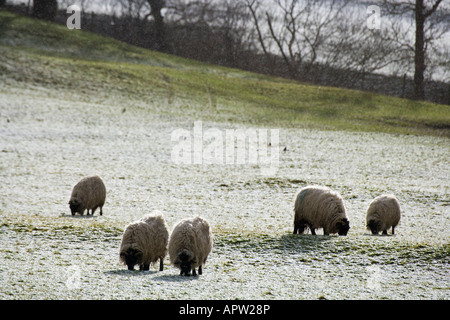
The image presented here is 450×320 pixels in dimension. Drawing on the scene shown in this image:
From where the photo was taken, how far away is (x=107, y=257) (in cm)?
1031

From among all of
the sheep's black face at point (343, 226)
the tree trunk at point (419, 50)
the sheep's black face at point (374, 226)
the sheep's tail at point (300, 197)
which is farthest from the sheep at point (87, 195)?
the tree trunk at point (419, 50)

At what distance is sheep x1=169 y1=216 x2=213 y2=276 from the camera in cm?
870

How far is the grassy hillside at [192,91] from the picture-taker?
3962 centimetres

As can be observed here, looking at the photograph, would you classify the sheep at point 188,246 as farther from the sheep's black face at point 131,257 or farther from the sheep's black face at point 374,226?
the sheep's black face at point 374,226

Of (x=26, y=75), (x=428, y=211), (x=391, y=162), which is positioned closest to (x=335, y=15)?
(x=26, y=75)

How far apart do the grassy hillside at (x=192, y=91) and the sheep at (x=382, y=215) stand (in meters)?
24.7

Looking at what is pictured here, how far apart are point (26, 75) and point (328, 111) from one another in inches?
988
